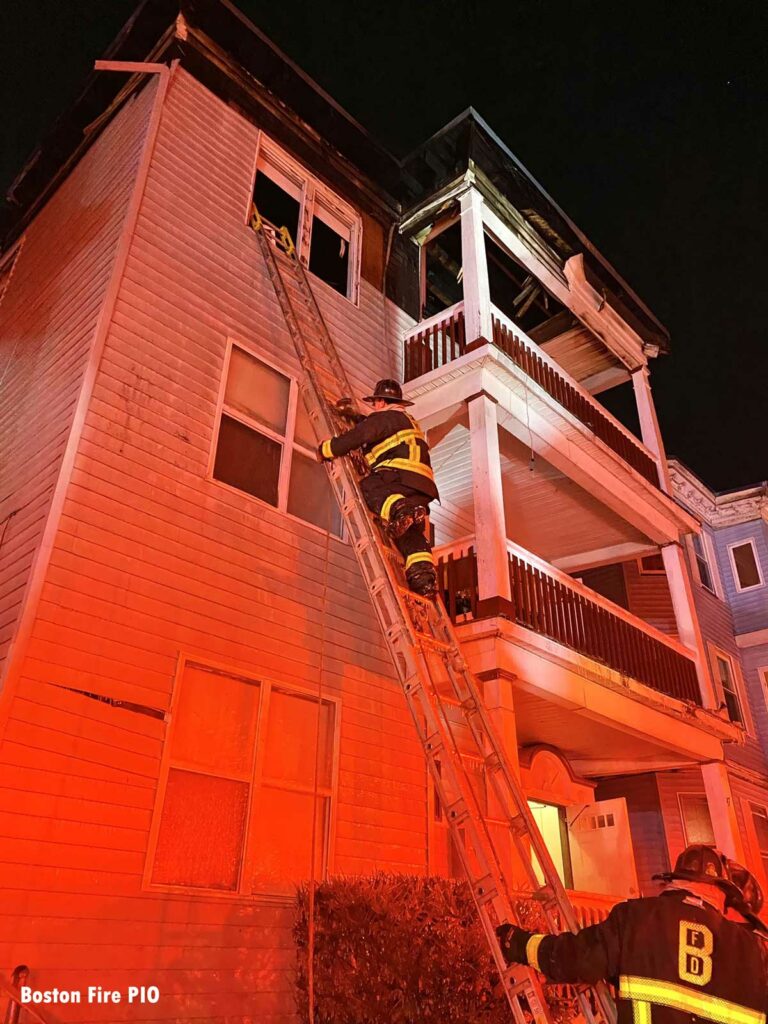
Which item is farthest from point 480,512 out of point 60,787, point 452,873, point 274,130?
point 274,130

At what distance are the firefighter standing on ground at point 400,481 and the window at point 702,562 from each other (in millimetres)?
14861

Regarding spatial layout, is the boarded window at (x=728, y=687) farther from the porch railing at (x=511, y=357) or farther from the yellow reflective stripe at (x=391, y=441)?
the yellow reflective stripe at (x=391, y=441)

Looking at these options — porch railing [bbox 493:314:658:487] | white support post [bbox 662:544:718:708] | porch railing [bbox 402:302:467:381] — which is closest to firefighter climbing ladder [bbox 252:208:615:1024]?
porch railing [bbox 402:302:467:381]

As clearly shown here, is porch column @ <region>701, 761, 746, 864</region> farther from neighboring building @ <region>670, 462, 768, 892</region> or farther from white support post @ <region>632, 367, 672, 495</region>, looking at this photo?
neighboring building @ <region>670, 462, 768, 892</region>

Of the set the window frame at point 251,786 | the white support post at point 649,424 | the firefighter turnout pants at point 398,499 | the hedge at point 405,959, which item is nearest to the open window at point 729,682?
the white support post at point 649,424

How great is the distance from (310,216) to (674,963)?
9.75m

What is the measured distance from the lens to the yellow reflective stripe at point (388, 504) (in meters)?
6.39

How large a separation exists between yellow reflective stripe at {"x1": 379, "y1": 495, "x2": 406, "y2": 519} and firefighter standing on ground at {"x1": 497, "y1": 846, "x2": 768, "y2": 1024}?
376 centimetres

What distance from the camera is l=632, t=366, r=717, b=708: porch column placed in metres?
10.7

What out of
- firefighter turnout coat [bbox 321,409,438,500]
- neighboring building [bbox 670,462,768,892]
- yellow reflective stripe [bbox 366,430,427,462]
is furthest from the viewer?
neighboring building [bbox 670,462,768,892]

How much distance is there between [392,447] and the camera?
6648 mm

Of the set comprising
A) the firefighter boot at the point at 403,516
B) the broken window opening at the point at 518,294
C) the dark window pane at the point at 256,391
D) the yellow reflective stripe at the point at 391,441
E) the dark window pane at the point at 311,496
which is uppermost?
the broken window opening at the point at 518,294

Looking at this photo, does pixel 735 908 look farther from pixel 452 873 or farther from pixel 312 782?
pixel 452 873

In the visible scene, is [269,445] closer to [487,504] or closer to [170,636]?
[487,504]
